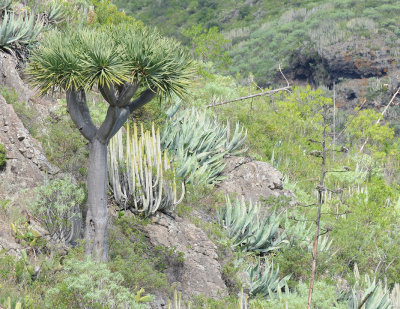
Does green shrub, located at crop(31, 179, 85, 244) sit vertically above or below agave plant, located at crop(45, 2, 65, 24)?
below

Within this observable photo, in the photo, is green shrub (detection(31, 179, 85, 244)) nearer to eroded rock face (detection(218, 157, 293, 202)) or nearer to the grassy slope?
eroded rock face (detection(218, 157, 293, 202))

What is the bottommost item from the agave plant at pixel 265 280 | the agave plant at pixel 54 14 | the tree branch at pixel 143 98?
the agave plant at pixel 265 280

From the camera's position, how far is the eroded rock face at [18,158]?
975 cm

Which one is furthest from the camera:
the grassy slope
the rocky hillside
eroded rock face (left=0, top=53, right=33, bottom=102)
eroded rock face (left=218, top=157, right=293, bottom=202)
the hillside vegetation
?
the grassy slope

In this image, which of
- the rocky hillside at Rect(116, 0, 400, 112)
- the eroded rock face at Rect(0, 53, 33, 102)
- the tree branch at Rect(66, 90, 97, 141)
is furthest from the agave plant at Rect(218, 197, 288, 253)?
the rocky hillside at Rect(116, 0, 400, 112)

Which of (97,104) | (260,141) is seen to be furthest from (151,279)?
(260,141)

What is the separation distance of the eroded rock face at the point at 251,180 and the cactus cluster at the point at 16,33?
5857 mm

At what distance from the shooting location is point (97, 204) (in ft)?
28.9

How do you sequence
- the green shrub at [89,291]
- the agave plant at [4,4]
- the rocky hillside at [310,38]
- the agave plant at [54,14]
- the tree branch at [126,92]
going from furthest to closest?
the rocky hillside at [310,38], the agave plant at [54,14], the agave plant at [4,4], the tree branch at [126,92], the green shrub at [89,291]

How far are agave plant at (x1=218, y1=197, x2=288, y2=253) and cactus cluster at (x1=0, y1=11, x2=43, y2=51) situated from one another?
245 inches

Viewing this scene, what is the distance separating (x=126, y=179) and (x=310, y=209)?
21.0 ft

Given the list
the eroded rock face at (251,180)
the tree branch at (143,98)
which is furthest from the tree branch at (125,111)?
the eroded rock face at (251,180)

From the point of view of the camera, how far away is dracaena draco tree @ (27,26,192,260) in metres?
8.00

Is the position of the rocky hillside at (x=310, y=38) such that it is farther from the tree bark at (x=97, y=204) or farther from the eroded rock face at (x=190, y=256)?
the tree bark at (x=97, y=204)
